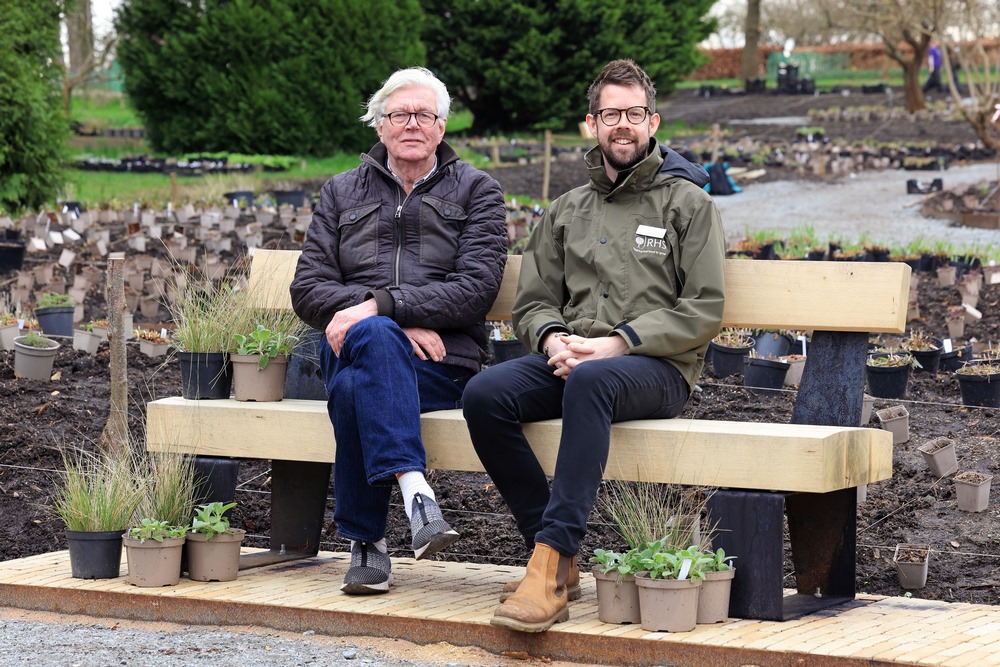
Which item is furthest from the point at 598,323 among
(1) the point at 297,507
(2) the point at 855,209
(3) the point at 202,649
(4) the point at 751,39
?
(4) the point at 751,39

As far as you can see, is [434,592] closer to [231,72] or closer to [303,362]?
[303,362]

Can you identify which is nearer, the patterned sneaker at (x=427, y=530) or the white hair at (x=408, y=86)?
the patterned sneaker at (x=427, y=530)

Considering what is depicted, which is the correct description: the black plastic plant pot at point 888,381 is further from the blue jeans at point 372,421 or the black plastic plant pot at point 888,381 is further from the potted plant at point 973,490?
the blue jeans at point 372,421

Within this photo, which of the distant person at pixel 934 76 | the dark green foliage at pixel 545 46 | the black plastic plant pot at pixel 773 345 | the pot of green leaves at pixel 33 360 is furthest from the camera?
the distant person at pixel 934 76

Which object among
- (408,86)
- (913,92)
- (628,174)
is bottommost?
(628,174)

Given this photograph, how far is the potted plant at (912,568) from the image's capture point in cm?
396

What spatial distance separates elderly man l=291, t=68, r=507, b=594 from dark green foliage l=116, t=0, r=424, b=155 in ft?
62.8

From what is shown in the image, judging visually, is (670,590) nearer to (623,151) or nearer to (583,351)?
(583,351)

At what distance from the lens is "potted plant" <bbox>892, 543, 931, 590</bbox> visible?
3.96m

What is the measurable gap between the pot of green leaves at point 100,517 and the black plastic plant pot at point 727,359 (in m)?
3.12

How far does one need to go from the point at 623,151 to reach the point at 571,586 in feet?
3.90

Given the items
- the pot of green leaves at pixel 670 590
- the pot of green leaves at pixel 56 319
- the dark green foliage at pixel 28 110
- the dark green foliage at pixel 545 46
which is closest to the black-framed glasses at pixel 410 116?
the pot of green leaves at pixel 670 590

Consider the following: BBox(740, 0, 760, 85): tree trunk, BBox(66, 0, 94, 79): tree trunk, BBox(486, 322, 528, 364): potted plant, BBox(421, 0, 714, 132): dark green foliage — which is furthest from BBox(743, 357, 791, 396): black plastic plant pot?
BBox(740, 0, 760, 85): tree trunk

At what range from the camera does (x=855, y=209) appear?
15375 mm
